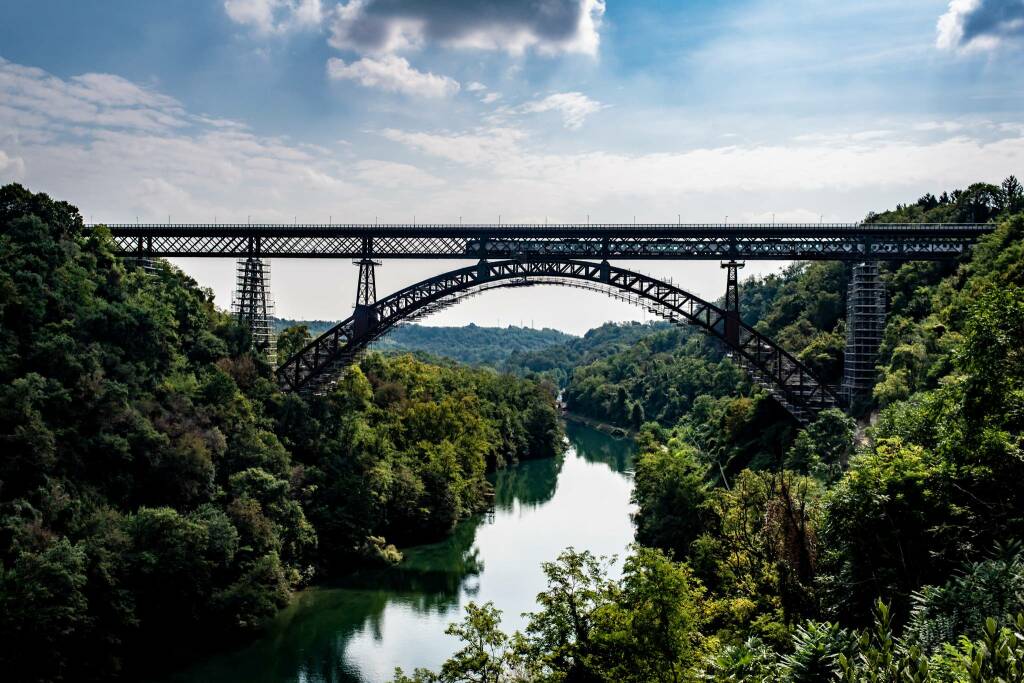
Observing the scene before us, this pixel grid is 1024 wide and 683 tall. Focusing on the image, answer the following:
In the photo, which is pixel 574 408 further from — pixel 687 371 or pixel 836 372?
pixel 836 372

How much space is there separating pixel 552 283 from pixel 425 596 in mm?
12903

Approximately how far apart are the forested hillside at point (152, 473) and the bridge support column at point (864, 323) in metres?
17.4

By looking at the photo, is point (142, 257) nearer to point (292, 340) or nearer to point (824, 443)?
point (292, 340)

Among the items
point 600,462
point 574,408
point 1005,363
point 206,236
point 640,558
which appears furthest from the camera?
point 574,408

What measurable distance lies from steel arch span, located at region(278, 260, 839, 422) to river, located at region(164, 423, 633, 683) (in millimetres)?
8560

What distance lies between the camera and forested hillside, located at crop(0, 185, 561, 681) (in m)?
22.5

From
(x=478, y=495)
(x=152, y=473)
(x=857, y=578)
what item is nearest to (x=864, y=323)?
(x=478, y=495)

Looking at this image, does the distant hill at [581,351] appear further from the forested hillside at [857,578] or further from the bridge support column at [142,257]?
the forested hillside at [857,578]

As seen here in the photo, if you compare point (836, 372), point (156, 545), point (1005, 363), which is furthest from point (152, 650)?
point (836, 372)

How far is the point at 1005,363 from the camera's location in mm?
14625

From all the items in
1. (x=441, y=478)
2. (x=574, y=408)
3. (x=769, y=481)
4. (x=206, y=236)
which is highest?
(x=206, y=236)

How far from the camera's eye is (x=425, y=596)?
3038 centimetres

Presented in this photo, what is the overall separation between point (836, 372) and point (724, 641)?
74.7ft

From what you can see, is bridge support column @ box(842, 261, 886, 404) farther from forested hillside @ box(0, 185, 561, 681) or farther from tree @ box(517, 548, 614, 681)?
tree @ box(517, 548, 614, 681)
